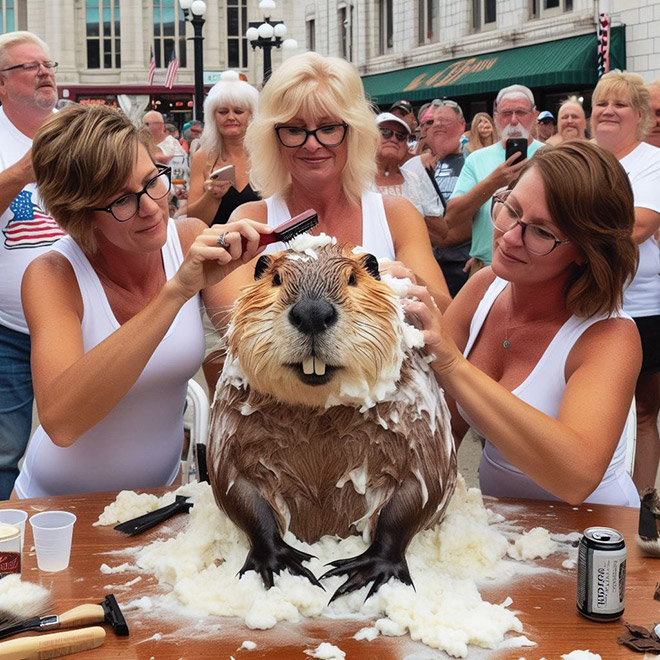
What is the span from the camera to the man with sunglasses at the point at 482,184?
462 cm

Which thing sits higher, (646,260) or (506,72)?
(506,72)

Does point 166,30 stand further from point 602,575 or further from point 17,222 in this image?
point 602,575

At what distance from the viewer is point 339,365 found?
56.5 inches

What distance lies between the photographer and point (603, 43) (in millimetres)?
14102

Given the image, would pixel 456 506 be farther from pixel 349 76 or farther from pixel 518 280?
pixel 349 76

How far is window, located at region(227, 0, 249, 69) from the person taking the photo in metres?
36.7

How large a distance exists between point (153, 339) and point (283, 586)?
25.8 inches

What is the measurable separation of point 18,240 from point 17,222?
7 cm

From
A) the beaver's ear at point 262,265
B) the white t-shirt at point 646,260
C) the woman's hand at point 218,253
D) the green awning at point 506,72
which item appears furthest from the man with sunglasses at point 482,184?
the green awning at point 506,72

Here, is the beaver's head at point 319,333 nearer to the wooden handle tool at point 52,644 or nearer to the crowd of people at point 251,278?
the crowd of people at point 251,278

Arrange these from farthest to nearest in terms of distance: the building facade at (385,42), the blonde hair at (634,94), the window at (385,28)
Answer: the window at (385,28)
the building facade at (385,42)
the blonde hair at (634,94)

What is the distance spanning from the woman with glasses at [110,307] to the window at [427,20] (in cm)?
1967

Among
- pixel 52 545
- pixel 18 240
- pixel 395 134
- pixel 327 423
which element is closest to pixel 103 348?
pixel 52 545

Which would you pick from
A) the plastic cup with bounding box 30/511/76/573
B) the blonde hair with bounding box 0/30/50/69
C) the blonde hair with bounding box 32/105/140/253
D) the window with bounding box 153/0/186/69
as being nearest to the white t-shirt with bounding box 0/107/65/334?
the blonde hair with bounding box 0/30/50/69
